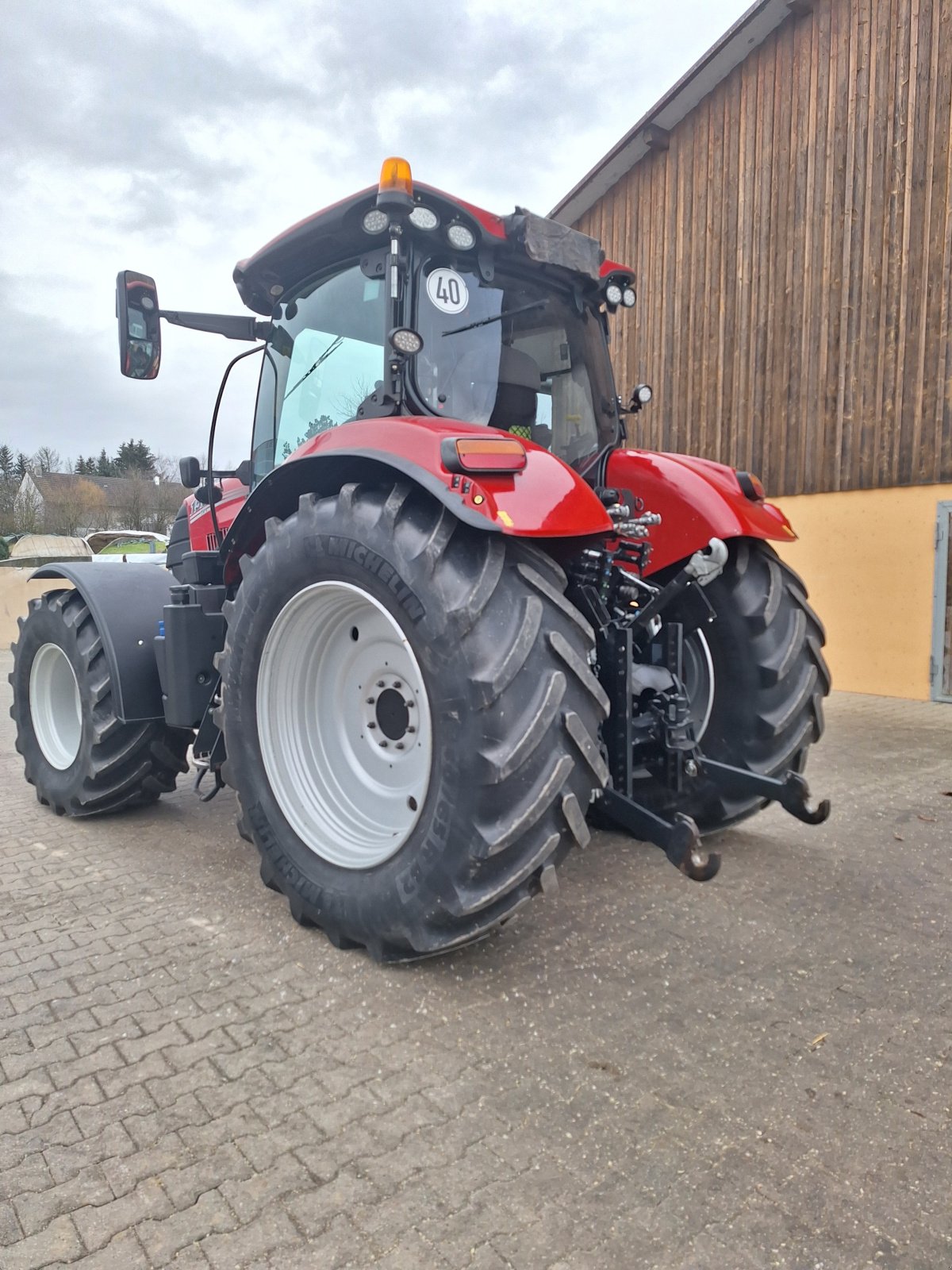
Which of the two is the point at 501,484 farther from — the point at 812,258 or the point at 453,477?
the point at 812,258

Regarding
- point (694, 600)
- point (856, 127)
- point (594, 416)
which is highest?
point (856, 127)

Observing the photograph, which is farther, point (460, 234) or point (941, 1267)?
point (460, 234)

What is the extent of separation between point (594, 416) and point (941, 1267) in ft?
9.86

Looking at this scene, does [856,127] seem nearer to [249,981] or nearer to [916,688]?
[916,688]

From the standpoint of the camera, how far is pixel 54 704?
4.48 meters

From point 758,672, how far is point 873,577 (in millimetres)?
5345

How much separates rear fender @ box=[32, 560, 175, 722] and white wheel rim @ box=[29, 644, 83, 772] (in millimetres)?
537

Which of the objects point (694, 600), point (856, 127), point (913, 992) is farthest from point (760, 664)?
point (856, 127)

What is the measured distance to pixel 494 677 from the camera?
7.23ft

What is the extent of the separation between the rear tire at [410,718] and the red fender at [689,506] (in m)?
1.08

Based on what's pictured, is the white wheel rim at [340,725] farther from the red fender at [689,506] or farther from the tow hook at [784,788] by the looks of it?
the red fender at [689,506]

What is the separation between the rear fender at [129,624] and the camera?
382 cm

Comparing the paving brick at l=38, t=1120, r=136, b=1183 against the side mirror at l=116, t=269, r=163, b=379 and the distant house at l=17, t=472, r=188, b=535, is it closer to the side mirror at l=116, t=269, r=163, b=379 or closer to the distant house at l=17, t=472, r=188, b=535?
the side mirror at l=116, t=269, r=163, b=379

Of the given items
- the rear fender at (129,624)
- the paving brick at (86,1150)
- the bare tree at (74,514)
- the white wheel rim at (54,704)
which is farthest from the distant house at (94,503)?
the paving brick at (86,1150)
